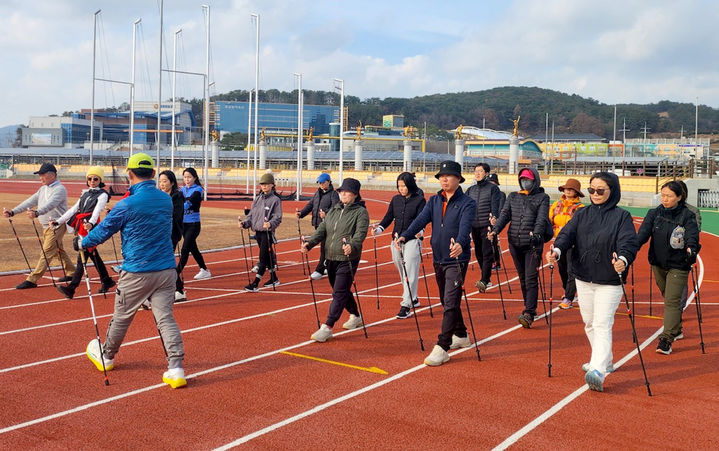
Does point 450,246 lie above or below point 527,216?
below

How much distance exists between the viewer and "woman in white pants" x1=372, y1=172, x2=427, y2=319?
935 cm

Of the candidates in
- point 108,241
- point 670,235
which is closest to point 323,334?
point 670,235

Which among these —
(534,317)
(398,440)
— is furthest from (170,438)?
(534,317)

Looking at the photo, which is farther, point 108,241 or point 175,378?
point 108,241

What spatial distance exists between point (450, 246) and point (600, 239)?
1.55 meters

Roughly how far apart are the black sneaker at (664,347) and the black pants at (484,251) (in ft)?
13.3

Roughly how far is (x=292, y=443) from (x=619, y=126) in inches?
7233

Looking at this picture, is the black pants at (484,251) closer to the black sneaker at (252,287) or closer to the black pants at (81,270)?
the black sneaker at (252,287)

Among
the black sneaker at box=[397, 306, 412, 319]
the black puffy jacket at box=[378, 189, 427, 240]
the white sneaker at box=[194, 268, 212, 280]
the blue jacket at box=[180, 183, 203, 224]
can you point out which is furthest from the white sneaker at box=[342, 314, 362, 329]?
the white sneaker at box=[194, 268, 212, 280]

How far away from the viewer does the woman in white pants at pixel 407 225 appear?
935 centimetres

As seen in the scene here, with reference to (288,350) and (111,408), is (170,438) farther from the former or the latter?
(288,350)

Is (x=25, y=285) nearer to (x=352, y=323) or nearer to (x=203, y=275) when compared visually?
(x=203, y=275)

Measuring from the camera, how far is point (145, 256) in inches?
244

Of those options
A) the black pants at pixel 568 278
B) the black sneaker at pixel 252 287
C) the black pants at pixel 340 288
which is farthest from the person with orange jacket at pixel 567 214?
the black sneaker at pixel 252 287
